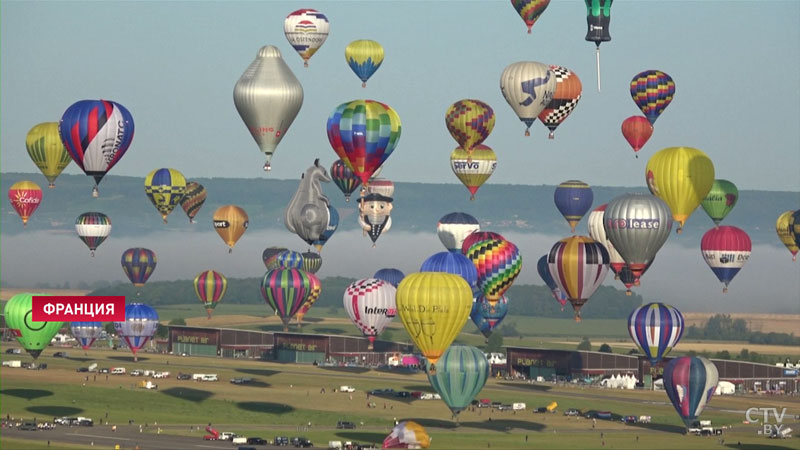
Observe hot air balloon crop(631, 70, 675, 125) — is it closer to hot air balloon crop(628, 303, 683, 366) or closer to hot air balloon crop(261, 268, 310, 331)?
hot air balloon crop(628, 303, 683, 366)

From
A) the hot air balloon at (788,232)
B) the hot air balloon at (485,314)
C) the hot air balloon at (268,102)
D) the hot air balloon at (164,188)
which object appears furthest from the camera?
the hot air balloon at (164,188)

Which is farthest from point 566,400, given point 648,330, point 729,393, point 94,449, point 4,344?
point 4,344

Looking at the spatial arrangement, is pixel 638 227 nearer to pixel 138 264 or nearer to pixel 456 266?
pixel 456 266

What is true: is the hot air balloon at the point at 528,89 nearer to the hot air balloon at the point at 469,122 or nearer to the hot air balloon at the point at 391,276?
the hot air balloon at the point at 469,122

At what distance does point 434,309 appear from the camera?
9956 cm

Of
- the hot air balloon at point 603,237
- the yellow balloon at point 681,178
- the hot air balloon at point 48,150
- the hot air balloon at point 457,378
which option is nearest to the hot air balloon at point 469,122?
the hot air balloon at point 603,237

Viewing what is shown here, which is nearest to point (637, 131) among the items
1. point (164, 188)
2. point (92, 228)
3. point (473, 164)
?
point (473, 164)

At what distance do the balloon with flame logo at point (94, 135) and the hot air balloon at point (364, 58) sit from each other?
24219mm

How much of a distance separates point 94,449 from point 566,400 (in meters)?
54.3

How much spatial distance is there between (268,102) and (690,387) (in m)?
39.4

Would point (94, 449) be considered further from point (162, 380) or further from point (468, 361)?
point (162, 380)

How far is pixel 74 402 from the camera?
11825 cm

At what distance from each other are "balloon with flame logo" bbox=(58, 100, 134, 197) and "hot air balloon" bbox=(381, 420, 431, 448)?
107ft

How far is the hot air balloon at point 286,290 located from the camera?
145 metres
